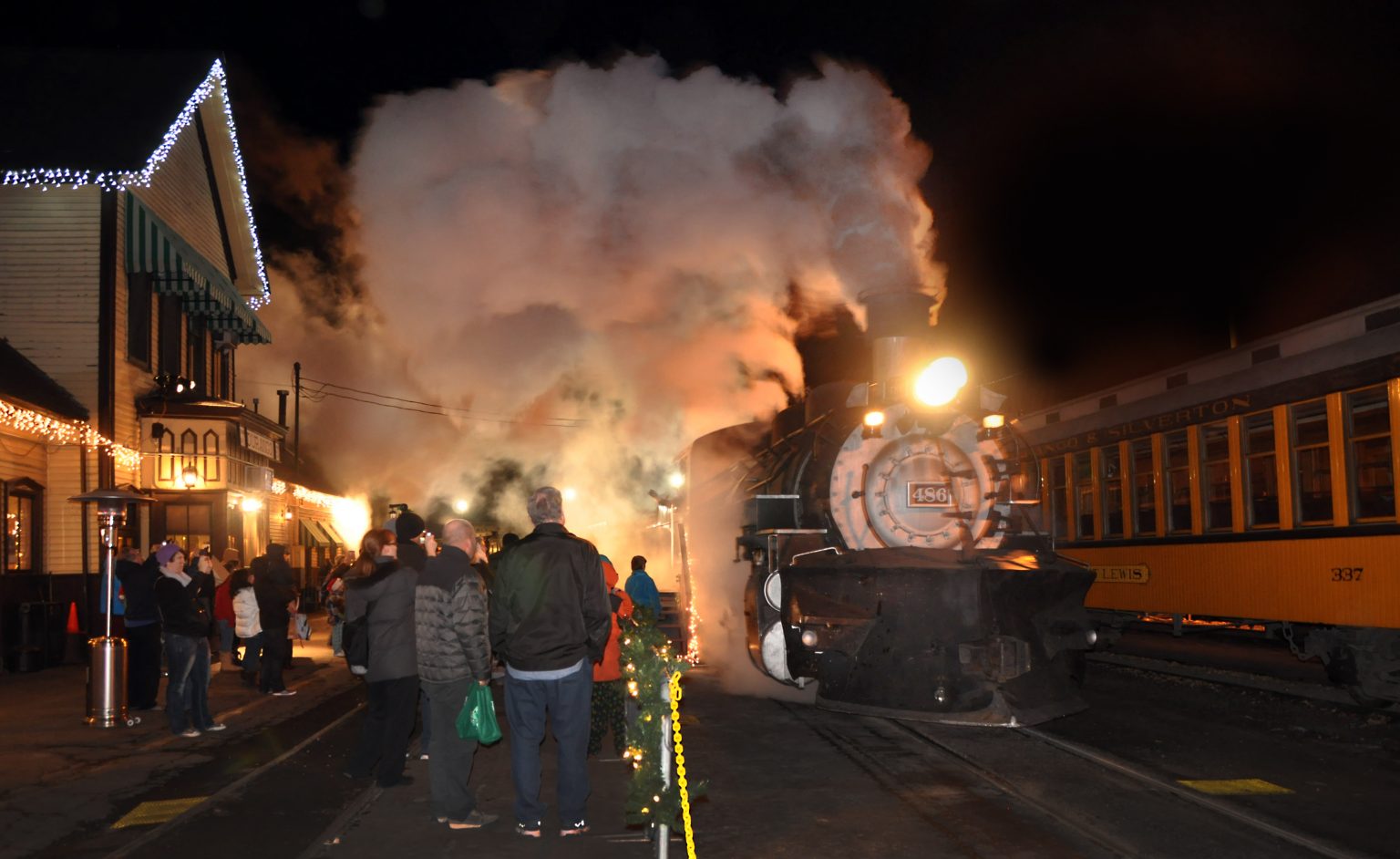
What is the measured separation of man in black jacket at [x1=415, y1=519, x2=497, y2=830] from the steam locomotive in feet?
10.7

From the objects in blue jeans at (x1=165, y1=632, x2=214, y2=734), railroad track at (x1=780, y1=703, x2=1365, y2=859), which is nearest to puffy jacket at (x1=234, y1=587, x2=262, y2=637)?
blue jeans at (x1=165, y1=632, x2=214, y2=734)

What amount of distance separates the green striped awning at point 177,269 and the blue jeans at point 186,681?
11236mm

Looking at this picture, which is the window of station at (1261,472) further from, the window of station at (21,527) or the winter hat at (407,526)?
the window of station at (21,527)

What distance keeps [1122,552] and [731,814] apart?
812 centimetres

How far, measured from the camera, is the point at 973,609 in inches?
338

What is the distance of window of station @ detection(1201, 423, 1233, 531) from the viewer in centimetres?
1159

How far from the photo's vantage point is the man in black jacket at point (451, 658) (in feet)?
20.7

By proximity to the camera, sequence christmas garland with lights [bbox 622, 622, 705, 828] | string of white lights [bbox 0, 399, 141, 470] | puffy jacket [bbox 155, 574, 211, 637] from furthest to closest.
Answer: string of white lights [bbox 0, 399, 141, 470] → puffy jacket [bbox 155, 574, 211, 637] → christmas garland with lights [bbox 622, 622, 705, 828]

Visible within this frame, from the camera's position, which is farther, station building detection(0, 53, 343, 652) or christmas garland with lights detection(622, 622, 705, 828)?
station building detection(0, 53, 343, 652)

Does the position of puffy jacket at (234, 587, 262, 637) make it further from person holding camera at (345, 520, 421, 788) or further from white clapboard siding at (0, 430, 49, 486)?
person holding camera at (345, 520, 421, 788)

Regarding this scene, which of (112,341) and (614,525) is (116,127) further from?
(614,525)

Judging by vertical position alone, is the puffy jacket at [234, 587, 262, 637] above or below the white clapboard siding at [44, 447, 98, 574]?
below

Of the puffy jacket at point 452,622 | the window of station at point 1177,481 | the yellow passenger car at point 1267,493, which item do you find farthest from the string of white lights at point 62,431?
the window of station at point 1177,481

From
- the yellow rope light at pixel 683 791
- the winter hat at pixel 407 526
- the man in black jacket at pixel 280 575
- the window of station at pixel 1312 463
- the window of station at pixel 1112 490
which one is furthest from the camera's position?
the window of station at pixel 1112 490
